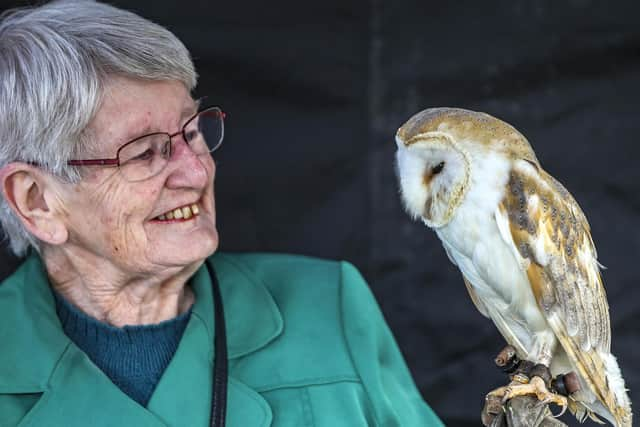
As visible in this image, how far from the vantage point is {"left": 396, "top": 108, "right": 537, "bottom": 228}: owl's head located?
1242 mm

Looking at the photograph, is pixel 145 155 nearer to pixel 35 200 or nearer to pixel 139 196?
pixel 139 196

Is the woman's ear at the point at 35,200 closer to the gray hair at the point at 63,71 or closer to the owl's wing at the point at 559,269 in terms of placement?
the gray hair at the point at 63,71

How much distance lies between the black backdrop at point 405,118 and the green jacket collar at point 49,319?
0.43m

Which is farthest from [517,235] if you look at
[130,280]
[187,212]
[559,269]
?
[130,280]

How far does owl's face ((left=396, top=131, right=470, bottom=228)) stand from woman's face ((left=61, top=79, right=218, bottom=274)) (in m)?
0.47

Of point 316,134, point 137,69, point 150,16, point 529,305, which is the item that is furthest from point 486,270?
point 150,16

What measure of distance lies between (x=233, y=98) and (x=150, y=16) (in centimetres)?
29

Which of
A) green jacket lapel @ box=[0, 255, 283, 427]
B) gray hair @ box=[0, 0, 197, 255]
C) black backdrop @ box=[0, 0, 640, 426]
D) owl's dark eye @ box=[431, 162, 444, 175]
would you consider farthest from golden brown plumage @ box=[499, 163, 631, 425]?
black backdrop @ box=[0, 0, 640, 426]

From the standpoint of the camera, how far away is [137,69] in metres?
1.58

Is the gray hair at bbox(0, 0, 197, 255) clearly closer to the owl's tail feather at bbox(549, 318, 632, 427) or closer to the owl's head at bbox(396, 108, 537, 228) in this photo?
the owl's head at bbox(396, 108, 537, 228)

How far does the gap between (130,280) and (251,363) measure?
0.29 m

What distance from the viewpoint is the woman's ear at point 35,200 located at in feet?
5.28

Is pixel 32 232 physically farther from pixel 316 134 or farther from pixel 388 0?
pixel 388 0

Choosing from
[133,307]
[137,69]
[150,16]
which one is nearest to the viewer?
[137,69]
